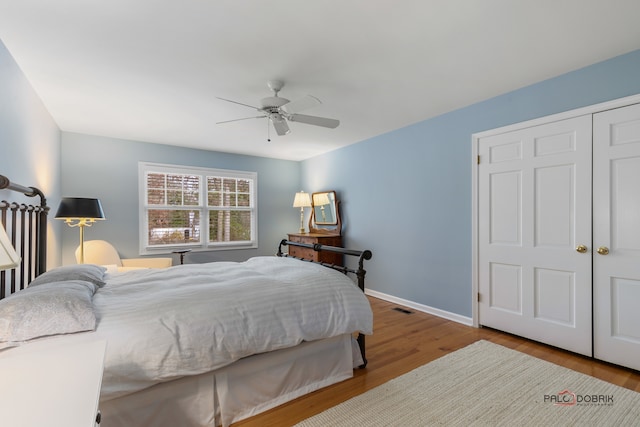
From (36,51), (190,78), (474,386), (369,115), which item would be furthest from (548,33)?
(36,51)

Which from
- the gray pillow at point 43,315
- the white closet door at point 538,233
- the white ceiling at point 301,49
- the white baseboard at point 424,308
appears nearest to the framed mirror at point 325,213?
the white baseboard at point 424,308

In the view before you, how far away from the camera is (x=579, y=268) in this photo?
8.41 ft

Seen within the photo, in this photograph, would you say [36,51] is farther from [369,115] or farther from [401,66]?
[369,115]

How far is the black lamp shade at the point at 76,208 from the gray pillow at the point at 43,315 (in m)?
2.07

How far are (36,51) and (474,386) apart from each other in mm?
4116

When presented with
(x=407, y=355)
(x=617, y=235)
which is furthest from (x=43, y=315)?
(x=617, y=235)

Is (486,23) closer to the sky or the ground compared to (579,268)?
closer to the sky

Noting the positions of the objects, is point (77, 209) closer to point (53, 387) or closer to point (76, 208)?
point (76, 208)

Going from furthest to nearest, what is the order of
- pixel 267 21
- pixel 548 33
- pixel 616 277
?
pixel 616 277
pixel 548 33
pixel 267 21

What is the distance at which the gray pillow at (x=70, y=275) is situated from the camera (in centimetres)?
186

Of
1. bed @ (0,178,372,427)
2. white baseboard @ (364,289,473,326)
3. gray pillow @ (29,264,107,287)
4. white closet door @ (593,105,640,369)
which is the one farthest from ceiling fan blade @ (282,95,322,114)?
white baseboard @ (364,289,473,326)

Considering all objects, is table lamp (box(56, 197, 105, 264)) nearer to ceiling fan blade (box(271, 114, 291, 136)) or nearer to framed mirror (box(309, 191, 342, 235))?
ceiling fan blade (box(271, 114, 291, 136))

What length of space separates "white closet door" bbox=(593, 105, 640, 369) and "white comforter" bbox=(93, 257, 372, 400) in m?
2.03

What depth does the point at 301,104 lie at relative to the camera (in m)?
2.40
